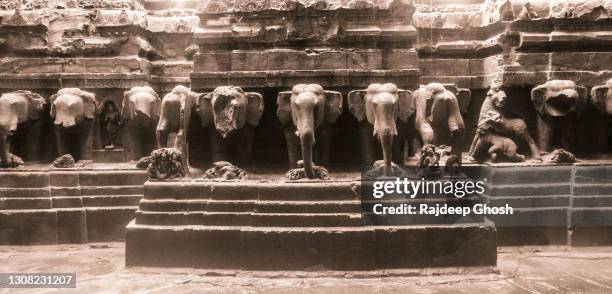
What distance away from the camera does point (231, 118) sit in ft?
20.4

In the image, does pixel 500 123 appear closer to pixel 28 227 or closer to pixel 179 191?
pixel 179 191

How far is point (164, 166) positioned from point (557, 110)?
15.5ft

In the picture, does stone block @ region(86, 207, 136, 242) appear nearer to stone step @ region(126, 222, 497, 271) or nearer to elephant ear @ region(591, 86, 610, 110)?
stone step @ region(126, 222, 497, 271)

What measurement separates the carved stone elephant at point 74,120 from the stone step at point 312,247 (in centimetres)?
242

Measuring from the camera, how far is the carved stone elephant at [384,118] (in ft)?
19.4

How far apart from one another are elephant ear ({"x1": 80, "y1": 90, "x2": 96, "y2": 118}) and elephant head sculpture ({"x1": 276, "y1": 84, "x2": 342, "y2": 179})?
274 cm

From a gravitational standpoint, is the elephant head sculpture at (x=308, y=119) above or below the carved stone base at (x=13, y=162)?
above

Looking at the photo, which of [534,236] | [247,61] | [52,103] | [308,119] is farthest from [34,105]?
[534,236]

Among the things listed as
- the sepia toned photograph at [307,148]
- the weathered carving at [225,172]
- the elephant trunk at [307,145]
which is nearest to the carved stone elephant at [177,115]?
the sepia toned photograph at [307,148]

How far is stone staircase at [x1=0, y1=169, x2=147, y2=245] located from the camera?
6.67 meters

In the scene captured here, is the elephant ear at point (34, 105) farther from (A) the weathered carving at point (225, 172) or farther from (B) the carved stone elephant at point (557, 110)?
(B) the carved stone elephant at point (557, 110)

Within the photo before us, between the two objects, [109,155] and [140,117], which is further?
[109,155]

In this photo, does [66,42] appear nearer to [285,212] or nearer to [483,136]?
[285,212]

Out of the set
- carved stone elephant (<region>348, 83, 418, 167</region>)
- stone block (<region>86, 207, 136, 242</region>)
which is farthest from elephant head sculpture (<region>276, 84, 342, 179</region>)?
stone block (<region>86, 207, 136, 242</region>)
